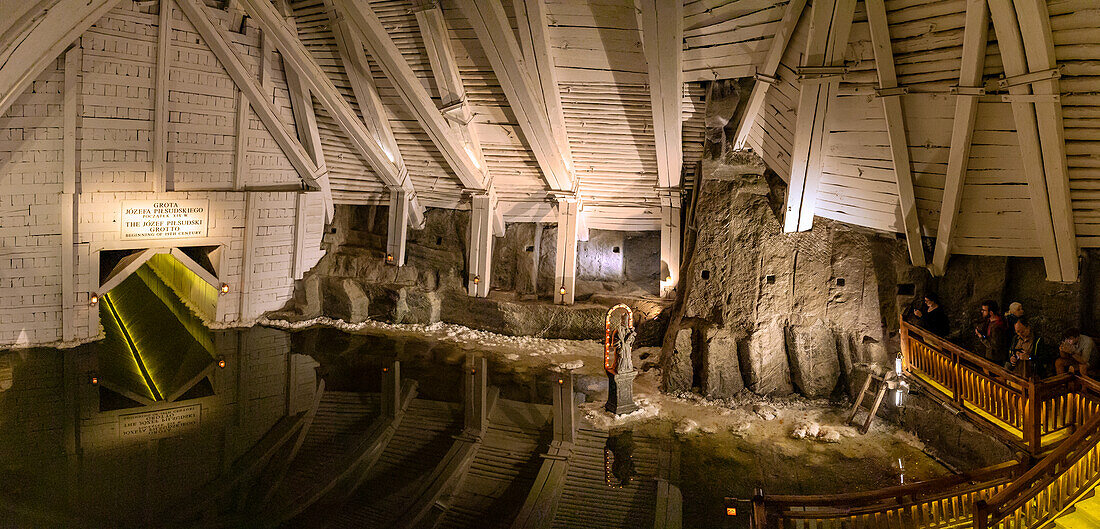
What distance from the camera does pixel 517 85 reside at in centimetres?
897

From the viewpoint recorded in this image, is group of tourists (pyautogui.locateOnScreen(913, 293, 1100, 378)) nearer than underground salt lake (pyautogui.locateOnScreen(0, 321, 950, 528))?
No

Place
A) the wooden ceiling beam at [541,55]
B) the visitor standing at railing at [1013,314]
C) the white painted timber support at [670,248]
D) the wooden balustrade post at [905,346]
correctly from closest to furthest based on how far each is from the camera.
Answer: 1. the visitor standing at railing at [1013,314]
2. the wooden balustrade post at [905,346]
3. the wooden ceiling beam at [541,55]
4. the white painted timber support at [670,248]

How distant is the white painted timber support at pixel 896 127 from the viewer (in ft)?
19.9

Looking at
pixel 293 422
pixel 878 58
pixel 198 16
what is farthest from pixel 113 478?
pixel 878 58

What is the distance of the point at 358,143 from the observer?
444 inches

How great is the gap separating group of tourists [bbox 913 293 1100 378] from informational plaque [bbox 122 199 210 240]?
10.4 m

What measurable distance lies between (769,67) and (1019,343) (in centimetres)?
371

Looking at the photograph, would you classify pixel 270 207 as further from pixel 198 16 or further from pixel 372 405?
pixel 372 405

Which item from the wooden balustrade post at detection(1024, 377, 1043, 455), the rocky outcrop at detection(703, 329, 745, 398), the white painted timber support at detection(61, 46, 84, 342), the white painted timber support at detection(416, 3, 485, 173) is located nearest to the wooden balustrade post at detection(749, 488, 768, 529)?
the wooden balustrade post at detection(1024, 377, 1043, 455)

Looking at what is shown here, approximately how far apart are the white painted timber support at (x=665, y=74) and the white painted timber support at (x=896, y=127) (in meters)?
1.75

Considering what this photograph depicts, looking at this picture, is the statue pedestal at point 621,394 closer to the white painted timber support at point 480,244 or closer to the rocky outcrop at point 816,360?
the rocky outcrop at point 816,360

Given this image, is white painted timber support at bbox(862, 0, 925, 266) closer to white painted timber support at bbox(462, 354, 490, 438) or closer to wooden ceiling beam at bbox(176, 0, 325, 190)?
white painted timber support at bbox(462, 354, 490, 438)

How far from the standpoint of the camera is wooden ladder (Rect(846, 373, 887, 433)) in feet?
25.1

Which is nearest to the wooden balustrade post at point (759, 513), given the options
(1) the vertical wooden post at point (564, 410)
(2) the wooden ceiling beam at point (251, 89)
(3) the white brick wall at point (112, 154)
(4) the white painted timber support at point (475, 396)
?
(1) the vertical wooden post at point (564, 410)
